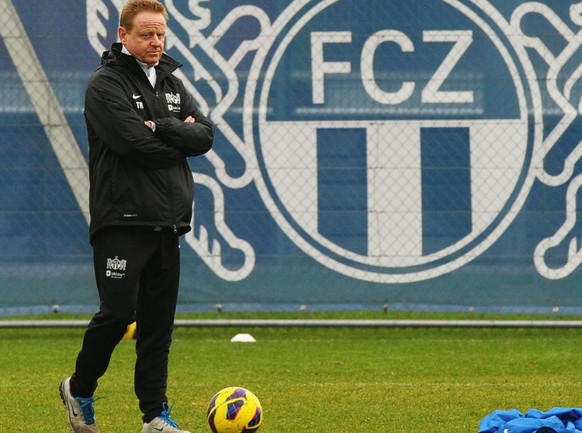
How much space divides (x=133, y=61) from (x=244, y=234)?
4586 mm

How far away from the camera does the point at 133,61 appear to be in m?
5.66

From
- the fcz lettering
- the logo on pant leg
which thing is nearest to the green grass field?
the logo on pant leg

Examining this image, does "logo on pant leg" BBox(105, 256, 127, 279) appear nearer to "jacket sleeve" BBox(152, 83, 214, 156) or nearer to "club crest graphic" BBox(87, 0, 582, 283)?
"jacket sleeve" BBox(152, 83, 214, 156)

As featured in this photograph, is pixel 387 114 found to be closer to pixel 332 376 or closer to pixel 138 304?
pixel 332 376

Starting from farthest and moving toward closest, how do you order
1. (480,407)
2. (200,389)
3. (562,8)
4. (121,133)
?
(562,8), (200,389), (480,407), (121,133)

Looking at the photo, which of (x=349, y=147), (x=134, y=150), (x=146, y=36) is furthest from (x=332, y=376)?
(x=146, y=36)

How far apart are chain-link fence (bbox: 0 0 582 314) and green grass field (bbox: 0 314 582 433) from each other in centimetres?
54

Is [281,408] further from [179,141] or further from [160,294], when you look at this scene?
[179,141]

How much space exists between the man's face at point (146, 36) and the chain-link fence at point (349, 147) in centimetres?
447

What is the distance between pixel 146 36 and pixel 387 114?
186 inches

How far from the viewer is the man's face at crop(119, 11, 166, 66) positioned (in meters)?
5.56

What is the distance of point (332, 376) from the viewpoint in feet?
26.3

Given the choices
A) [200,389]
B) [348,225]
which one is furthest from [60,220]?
[200,389]

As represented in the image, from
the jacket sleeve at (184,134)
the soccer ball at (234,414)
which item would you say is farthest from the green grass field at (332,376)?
the jacket sleeve at (184,134)
